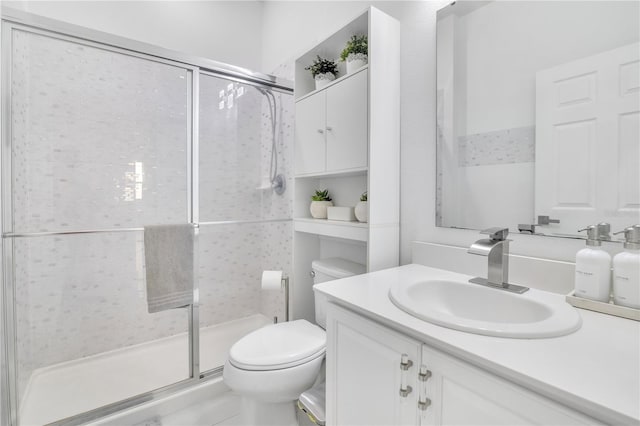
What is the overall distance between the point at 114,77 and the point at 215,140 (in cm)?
72

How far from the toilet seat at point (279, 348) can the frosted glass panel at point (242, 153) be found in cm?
94

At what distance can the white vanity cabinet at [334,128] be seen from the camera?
1383 millimetres

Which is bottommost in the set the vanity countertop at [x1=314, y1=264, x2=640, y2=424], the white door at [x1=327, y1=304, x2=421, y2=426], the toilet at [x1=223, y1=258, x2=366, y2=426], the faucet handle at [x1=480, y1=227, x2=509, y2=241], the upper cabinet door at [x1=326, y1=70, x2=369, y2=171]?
the toilet at [x1=223, y1=258, x2=366, y2=426]

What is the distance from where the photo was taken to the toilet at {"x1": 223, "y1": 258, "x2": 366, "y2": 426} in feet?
4.09

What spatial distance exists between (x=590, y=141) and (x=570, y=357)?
660mm

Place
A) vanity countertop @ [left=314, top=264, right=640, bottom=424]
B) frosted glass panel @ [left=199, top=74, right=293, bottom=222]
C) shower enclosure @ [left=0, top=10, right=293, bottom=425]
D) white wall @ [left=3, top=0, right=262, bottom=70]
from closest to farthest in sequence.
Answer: vanity countertop @ [left=314, top=264, right=640, bottom=424], shower enclosure @ [left=0, top=10, right=293, bottom=425], white wall @ [left=3, top=0, right=262, bottom=70], frosted glass panel @ [left=199, top=74, right=293, bottom=222]

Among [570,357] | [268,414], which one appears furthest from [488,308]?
[268,414]

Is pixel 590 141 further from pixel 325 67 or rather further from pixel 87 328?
Result: pixel 87 328

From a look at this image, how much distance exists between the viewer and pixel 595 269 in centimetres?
80

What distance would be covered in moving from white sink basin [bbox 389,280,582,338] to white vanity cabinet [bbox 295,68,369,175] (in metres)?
0.62

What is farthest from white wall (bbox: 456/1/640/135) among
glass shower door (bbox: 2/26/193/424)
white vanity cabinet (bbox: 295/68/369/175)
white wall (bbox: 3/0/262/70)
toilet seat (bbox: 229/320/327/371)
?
white wall (bbox: 3/0/262/70)

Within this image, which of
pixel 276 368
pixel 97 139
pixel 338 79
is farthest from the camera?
pixel 97 139

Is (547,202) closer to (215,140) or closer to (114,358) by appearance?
(215,140)

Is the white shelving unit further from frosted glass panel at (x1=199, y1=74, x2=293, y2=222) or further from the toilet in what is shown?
frosted glass panel at (x1=199, y1=74, x2=293, y2=222)
